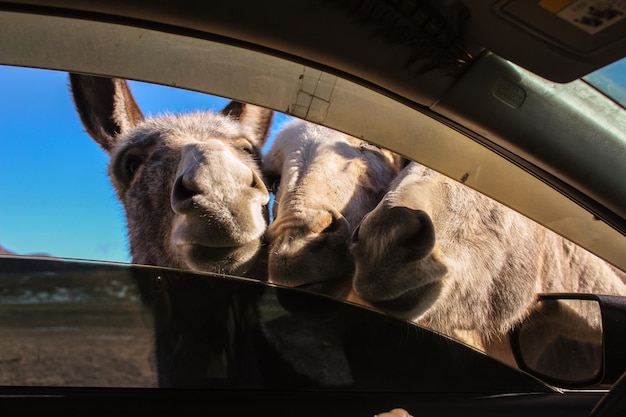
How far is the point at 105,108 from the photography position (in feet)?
12.3

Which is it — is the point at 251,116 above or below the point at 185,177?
below

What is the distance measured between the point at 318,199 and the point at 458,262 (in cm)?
67

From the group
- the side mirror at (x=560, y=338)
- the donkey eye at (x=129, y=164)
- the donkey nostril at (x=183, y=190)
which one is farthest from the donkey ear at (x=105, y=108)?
the side mirror at (x=560, y=338)

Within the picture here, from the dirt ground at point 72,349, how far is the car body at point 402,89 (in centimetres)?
3

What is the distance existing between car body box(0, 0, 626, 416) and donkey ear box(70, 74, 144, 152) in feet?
7.29

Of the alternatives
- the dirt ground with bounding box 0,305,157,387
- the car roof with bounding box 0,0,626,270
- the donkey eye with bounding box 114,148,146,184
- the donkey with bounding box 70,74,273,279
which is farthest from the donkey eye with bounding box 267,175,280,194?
the dirt ground with bounding box 0,305,157,387

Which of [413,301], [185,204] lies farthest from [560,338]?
[185,204]

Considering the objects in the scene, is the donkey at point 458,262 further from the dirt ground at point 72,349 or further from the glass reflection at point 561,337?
the dirt ground at point 72,349

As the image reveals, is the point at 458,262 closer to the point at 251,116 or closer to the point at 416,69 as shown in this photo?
the point at 416,69

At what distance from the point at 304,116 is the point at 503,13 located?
627 mm

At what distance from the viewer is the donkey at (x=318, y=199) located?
2100 mm

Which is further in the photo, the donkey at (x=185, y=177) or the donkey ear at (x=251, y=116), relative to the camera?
the donkey ear at (x=251, y=116)

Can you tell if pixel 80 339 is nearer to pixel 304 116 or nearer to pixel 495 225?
pixel 304 116

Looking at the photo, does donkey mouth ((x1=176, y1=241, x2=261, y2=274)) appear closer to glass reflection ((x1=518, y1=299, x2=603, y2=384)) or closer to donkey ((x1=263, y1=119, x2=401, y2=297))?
donkey ((x1=263, y1=119, x2=401, y2=297))
